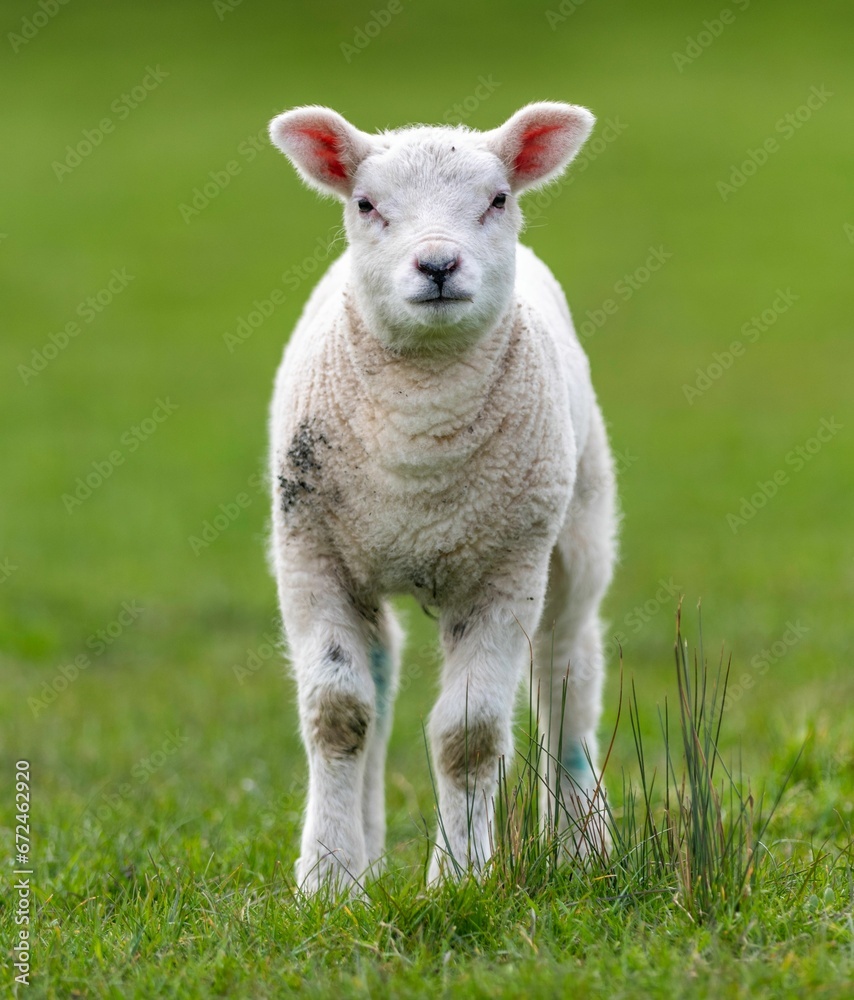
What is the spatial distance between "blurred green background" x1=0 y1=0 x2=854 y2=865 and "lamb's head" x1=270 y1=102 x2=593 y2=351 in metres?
0.52

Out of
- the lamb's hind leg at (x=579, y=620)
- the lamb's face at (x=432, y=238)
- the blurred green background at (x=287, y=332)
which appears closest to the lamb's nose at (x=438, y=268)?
the lamb's face at (x=432, y=238)

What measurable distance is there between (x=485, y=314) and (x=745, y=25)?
3535cm

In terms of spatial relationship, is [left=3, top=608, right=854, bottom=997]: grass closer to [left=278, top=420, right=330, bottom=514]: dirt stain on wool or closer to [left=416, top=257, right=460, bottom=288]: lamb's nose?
[left=278, top=420, right=330, bottom=514]: dirt stain on wool

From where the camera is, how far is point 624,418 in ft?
60.0

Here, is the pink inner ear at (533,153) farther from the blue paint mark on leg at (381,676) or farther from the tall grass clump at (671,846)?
the tall grass clump at (671,846)

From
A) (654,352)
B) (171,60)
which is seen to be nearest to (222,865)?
(654,352)

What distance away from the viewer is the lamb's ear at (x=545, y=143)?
504 cm

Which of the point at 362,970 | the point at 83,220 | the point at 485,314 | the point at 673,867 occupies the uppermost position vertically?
the point at 83,220

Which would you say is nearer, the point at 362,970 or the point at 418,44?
the point at 362,970

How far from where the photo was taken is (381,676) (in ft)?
17.8

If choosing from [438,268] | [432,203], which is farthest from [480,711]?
[432,203]

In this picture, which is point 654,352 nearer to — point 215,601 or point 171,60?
point 215,601

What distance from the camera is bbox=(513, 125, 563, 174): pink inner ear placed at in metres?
5.11

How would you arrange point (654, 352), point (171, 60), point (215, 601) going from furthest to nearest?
point (171, 60)
point (654, 352)
point (215, 601)
